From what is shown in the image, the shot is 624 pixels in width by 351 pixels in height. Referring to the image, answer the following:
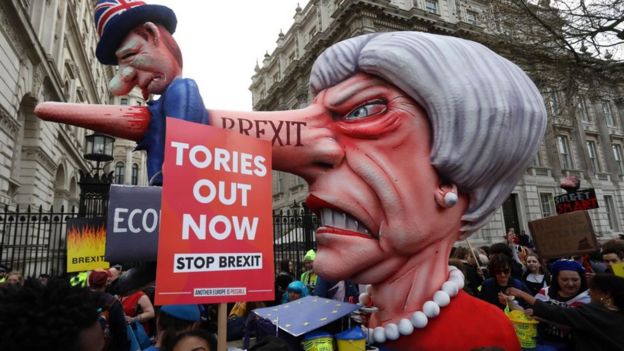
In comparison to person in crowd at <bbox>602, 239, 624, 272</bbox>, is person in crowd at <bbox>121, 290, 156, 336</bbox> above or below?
below

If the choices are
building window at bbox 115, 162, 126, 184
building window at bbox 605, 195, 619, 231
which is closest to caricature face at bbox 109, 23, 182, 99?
building window at bbox 605, 195, 619, 231

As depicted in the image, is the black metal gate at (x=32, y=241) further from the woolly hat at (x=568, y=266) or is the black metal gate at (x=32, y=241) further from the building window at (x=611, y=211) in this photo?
the building window at (x=611, y=211)

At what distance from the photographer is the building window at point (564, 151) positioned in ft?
79.7

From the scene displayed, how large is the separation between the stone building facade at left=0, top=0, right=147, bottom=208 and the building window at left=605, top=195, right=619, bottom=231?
1062 inches

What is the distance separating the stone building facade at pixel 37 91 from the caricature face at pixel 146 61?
21.4 ft

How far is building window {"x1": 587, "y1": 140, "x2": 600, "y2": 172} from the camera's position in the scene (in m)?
25.3

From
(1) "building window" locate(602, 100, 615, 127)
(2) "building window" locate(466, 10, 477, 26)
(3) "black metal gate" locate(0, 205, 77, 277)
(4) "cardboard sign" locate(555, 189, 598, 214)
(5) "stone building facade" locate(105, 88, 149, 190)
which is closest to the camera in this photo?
(4) "cardboard sign" locate(555, 189, 598, 214)

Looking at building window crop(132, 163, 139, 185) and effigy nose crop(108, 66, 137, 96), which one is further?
building window crop(132, 163, 139, 185)

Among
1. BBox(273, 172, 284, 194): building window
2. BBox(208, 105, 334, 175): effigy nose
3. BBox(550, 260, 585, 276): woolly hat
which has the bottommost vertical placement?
BBox(550, 260, 585, 276): woolly hat

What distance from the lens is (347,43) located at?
1.83 meters

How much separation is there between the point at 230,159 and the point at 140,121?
0.37 m

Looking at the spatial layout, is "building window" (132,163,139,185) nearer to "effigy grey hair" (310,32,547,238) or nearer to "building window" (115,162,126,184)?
"building window" (115,162,126,184)

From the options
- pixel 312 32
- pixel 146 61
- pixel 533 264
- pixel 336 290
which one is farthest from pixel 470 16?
pixel 146 61

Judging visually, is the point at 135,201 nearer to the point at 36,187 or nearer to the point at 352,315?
the point at 352,315
